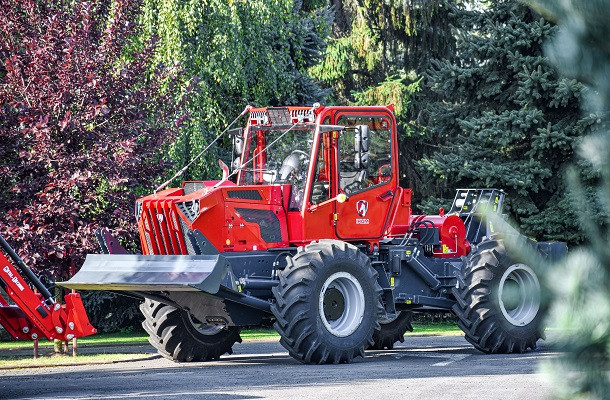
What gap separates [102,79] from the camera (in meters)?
17.2

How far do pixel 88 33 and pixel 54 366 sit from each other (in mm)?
5539

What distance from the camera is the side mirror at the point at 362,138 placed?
47.5ft

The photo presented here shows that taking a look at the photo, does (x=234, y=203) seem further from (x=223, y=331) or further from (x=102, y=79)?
(x=102, y=79)

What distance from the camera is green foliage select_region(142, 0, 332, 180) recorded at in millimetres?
23188

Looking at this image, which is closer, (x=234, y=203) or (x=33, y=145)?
(x=234, y=203)

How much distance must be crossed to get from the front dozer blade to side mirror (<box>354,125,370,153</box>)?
2.66m

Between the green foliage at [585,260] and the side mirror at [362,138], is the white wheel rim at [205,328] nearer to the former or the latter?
the side mirror at [362,138]

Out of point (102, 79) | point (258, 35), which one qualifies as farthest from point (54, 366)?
point (258, 35)

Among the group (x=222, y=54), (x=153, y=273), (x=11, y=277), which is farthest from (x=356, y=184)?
(x=222, y=54)

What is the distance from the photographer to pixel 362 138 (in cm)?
1452

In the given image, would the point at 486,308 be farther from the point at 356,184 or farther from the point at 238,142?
the point at 238,142

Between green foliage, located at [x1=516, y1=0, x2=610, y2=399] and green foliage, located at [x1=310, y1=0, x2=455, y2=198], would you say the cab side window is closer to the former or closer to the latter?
green foliage, located at [x1=516, y1=0, x2=610, y2=399]

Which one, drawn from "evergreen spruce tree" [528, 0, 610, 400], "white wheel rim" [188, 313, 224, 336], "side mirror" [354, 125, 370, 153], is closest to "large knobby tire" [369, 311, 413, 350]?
"white wheel rim" [188, 313, 224, 336]

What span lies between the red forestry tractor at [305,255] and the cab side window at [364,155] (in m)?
0.02
